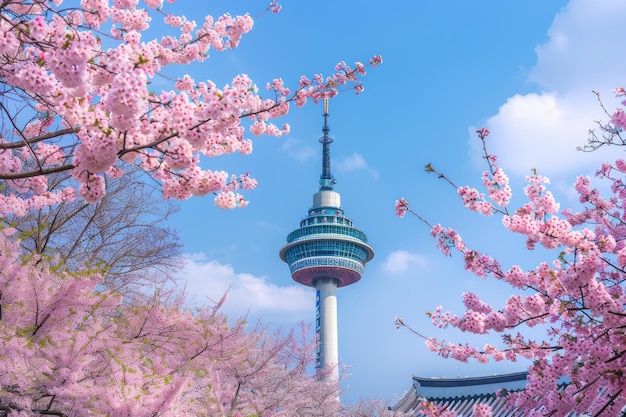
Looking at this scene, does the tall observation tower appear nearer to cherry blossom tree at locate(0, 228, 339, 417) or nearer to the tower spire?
the tower spire

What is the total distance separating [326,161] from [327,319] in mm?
22038

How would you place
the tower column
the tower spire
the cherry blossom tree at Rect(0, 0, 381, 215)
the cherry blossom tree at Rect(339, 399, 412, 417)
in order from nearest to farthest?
the cherry blossom tree at Rect(0, 0, 381, 215)
the cherry blossom tree at Rect(339, 399, 412, 417)
the tower column
the tower spire

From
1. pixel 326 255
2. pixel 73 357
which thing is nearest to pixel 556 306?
pixel 73 357

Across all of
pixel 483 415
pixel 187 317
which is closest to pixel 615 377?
pixel 483 415

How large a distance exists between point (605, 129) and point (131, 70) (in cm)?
659

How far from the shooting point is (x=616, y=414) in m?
5.86

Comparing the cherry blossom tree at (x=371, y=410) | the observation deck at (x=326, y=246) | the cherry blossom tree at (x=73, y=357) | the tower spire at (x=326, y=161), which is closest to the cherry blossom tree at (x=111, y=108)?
the cherry blossom tree at (x=73, y=357)

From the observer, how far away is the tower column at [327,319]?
70812 mm

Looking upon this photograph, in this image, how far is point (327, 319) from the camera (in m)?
72.6

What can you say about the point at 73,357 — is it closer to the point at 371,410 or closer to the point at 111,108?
the point at 111,108

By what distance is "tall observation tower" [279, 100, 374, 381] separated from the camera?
2810 inches

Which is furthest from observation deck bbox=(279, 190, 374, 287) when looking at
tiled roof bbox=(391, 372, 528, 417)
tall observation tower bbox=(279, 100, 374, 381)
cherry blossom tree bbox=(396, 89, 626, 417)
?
cherry blossom tree bbox=(396, 89, 626, 417)

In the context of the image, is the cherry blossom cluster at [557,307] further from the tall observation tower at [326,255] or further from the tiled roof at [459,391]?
the tall observation tower at [326,255]

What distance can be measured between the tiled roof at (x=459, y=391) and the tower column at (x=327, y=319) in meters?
48.9
